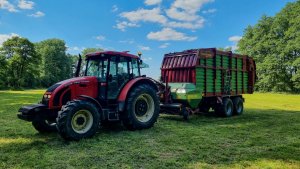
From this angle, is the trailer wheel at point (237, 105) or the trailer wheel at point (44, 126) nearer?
the trailer wheel at point (44, 126)

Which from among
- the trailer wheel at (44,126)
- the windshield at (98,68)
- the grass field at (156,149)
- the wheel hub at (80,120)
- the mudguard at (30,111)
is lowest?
the grass field at (156,149)

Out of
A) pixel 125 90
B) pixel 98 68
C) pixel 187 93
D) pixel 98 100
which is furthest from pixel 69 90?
pixel 187 93

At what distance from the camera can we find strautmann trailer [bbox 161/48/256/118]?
434 inches

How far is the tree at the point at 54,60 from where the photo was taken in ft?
237

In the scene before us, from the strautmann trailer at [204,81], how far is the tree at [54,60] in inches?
2418

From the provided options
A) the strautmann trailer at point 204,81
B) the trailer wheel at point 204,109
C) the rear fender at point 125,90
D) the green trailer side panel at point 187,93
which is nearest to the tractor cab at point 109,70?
the rear fender at point 125,90

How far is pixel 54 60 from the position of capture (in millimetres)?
74188

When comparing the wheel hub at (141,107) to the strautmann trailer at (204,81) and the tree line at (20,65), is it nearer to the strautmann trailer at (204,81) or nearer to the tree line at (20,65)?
the strautmann trailer at (204,81)

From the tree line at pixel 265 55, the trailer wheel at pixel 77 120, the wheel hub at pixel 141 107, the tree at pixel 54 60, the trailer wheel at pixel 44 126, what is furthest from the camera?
the tree at pixel 54 60

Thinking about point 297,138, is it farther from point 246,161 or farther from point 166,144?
point 166,144

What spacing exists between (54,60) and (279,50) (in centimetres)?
5538

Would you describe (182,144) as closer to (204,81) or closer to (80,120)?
(80,120)

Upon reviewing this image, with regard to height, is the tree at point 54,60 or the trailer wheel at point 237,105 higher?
the tree at point 54,60

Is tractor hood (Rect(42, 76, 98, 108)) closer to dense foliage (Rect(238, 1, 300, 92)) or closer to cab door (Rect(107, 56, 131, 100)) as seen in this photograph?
cab door (Rect(107, 56, 131, 100))
